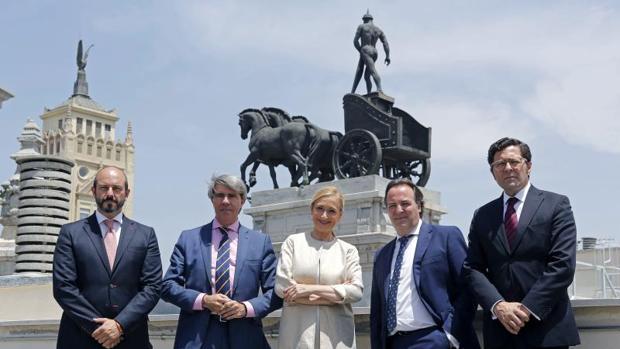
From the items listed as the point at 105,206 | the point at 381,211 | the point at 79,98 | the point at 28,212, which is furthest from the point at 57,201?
the point at 79,98

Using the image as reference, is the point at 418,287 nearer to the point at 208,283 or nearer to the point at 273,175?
the point at 208,283

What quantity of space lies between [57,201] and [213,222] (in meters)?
11.7

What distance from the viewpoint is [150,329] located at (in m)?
5.58

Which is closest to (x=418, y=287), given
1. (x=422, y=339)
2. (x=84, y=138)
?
(x=422, y=339)

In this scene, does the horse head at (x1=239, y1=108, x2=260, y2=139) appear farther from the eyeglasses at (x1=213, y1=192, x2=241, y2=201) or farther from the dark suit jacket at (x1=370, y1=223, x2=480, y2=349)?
the dark suit jacket at (x1=370, y1=223, x2=480, y2=349)

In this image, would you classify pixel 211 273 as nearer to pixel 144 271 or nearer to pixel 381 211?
pixel 144 271

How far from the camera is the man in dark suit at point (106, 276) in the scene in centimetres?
405

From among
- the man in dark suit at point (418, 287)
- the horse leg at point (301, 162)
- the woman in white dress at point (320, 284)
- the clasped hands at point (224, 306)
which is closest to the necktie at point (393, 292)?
the man in dark suit at point (418, 287)

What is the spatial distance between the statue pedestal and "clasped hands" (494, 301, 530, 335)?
14.9 m

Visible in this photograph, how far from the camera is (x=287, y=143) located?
2117cm

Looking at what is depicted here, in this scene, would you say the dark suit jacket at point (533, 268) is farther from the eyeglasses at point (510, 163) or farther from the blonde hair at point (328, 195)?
the blonde hair at point (328, 195)

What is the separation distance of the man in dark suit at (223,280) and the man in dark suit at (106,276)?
0.15m

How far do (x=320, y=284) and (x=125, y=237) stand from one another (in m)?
1.00

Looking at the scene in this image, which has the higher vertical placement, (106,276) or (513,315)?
(106,276)
